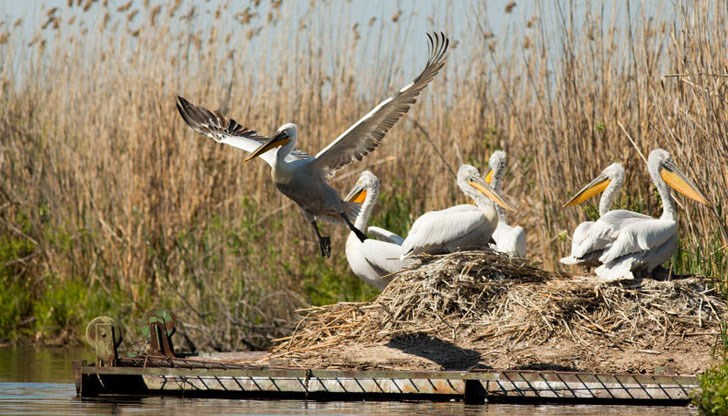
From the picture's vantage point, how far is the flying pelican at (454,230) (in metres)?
9.95

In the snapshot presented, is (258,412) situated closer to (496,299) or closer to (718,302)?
(496,299)

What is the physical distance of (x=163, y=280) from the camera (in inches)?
497

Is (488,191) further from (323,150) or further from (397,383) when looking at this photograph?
(397,383)

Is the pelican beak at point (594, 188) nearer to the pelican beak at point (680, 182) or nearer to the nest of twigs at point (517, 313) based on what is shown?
the pelican beak at point (680, 182)

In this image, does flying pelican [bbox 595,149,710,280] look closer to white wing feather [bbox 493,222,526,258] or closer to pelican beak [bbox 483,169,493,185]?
white wing feather [bbox 493,222,526,258]

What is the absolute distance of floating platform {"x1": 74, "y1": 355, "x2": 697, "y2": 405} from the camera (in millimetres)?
8109

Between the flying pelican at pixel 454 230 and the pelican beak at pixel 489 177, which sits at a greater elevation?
the pelican beak at pixel 489 177

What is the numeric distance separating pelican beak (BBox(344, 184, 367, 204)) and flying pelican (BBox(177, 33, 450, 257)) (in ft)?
0.48

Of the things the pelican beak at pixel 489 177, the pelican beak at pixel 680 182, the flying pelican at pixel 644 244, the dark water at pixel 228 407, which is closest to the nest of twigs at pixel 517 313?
the flying pelican at pixel 644 244

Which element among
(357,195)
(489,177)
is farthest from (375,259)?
(489,177)

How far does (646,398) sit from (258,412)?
230 centimetres

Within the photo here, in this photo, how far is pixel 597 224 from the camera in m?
9.56

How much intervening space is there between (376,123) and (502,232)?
146cm

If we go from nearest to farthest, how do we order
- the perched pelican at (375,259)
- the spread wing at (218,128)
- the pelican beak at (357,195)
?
the perched pelican at (375,259) → the spread wing at (218,128) → the pelican beak at (357,195)
